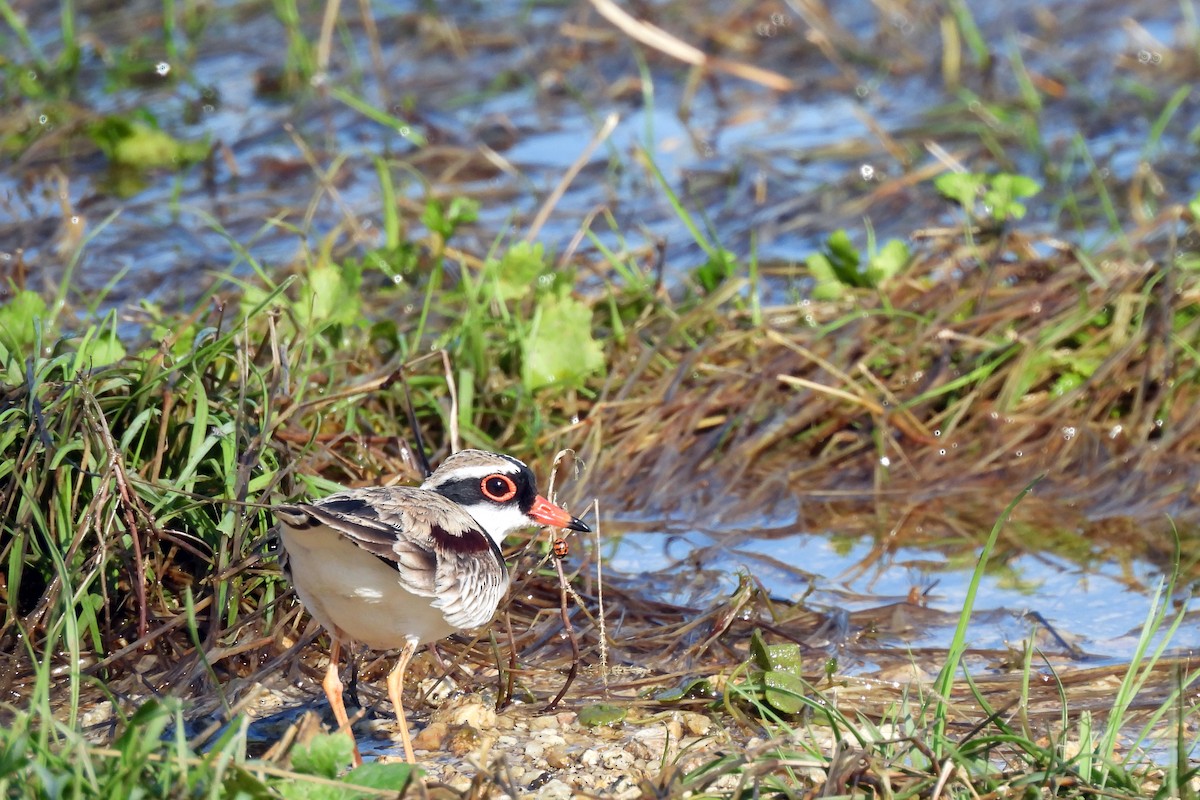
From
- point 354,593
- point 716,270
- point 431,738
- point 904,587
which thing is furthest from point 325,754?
point 716,270

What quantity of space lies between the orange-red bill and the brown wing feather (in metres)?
0.33

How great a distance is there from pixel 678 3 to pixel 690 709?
6993mm

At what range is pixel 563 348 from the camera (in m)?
5.79

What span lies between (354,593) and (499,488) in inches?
27.5

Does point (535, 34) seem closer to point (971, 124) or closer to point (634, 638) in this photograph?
point (971, 124)

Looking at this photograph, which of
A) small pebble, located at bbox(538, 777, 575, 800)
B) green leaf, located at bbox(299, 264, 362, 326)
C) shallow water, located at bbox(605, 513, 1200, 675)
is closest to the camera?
small pebble, located at bbox(538, 777, 575, 800)

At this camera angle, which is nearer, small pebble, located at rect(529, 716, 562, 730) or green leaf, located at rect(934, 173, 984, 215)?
small pebble, located at rect(529, 716, 562, 730)

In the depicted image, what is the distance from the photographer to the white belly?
3580 mm

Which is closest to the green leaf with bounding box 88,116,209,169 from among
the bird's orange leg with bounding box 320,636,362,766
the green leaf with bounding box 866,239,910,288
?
the green leaf with bounding box 866,239,910,288

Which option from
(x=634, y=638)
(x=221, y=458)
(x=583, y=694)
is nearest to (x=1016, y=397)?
(x=634, y=638)

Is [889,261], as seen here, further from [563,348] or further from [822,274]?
[563,348]

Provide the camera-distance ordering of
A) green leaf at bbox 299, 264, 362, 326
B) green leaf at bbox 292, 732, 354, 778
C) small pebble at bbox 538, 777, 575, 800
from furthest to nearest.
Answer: green leaf at bbox 299, 264, 362, 326, small pebble at bbox 538, 777, 575, 800, green leaf at bbox 292, 732, 354, 778

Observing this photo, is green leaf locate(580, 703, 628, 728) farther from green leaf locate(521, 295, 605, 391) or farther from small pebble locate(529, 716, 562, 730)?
green leaf locate(521, 295, 605, 391)

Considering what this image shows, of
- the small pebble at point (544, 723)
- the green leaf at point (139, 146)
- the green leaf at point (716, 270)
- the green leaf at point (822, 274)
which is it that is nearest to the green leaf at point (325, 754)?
the small pebble at point (544, 723)
